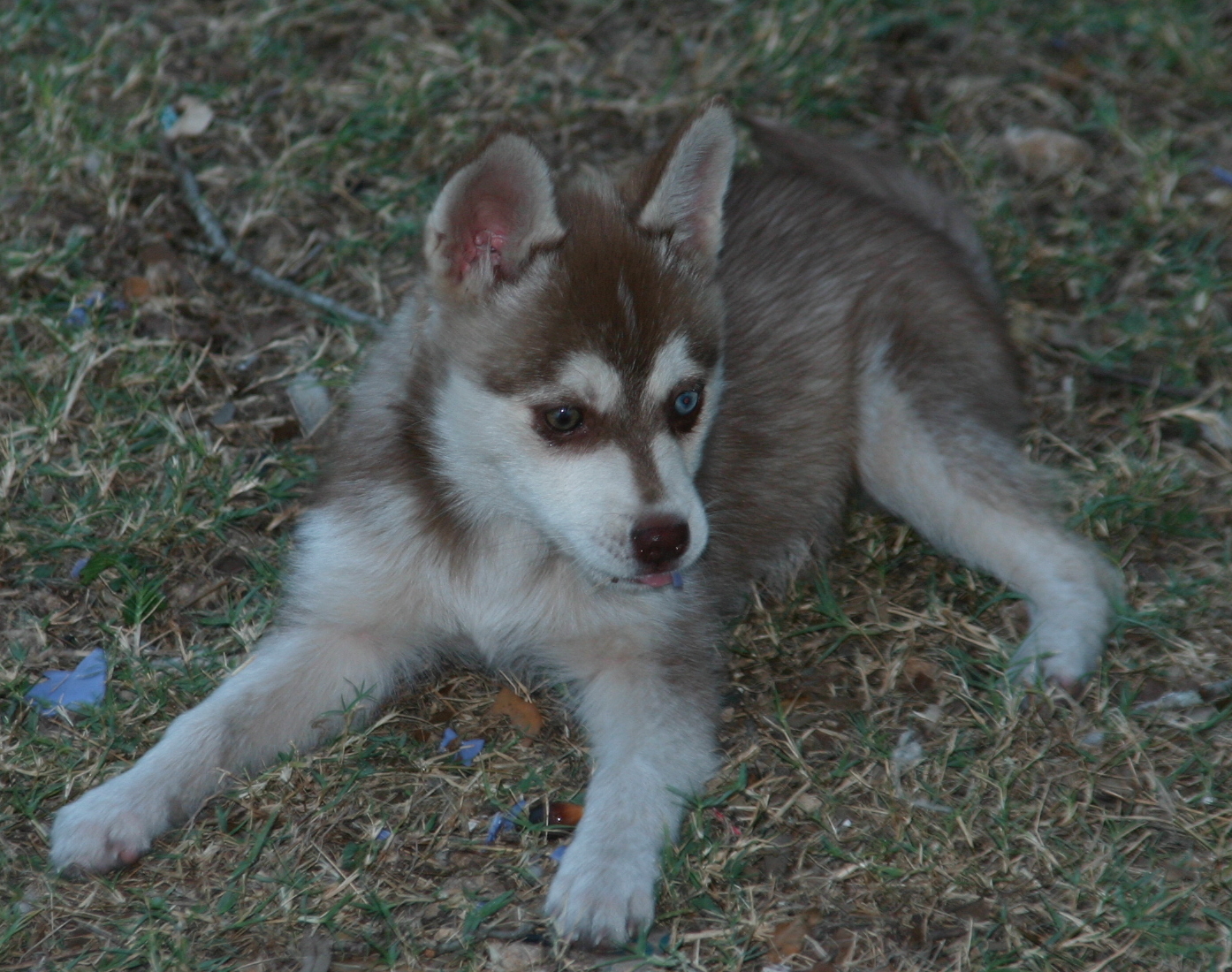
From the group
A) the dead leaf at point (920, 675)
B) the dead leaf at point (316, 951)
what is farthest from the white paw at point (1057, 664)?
the dead leaf at point (316, 951)

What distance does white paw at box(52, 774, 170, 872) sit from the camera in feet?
10.9

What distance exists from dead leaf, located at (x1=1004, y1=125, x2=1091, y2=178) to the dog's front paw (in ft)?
12.8

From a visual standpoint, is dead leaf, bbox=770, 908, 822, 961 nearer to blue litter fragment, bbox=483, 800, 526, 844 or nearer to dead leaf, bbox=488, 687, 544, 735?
blue litter fragment, bbox=483, 800, 526, 844

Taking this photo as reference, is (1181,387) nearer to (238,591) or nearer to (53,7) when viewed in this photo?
(238,591)

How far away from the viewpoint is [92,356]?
468 centimetres

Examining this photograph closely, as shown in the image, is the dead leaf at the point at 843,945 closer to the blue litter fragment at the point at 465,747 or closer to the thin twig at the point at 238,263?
the blue litter fragment at the point at 465,747

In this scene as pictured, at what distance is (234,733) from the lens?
142 inches

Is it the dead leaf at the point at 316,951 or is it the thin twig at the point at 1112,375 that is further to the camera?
the thin twig at the point at 1112,375

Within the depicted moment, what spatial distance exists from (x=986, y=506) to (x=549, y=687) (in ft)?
4.91

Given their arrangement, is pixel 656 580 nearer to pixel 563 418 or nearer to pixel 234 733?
pixel 563 418

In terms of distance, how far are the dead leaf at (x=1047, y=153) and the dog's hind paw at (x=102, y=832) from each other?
4508 millimetres

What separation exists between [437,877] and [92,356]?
91.7 inches

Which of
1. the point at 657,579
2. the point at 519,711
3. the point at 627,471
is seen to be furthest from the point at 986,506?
the point at 519,711

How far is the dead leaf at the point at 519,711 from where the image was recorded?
3.89 metres
